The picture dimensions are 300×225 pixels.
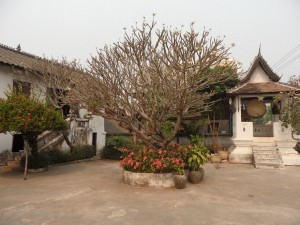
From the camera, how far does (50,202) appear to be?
24.1ft

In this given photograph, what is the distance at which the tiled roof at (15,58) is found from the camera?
1492 cm

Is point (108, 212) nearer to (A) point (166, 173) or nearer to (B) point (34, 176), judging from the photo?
(A) point (166, 173)

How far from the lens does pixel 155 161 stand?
30.5ft

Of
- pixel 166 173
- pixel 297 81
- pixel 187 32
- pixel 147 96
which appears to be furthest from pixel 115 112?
pixel 297 81

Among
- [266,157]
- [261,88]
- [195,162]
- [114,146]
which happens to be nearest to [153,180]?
[195,162]

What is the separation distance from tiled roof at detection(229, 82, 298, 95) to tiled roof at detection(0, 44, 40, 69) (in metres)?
12.7

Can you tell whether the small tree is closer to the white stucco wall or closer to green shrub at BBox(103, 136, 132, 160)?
green shrub at BBox(103, 136, 132, 160)

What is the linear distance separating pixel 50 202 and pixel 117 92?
436 centimetres

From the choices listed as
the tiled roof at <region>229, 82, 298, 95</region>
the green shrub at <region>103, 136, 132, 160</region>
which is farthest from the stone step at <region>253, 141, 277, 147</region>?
the green shrub at <region>103, 136, 132, 160</region>

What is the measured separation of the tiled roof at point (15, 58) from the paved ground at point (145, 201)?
665 cm

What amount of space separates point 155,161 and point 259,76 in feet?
37.3

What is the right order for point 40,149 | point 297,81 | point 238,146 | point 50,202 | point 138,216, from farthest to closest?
1. point 297,81
2. point 238,146
3. point 40,149
4. point 50,202
5. point 138,216

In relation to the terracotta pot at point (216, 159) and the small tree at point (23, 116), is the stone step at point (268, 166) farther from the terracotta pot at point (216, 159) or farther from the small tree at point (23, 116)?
the small tree at point (23, 116)

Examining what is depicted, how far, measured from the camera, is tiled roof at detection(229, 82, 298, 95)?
15742 mm
